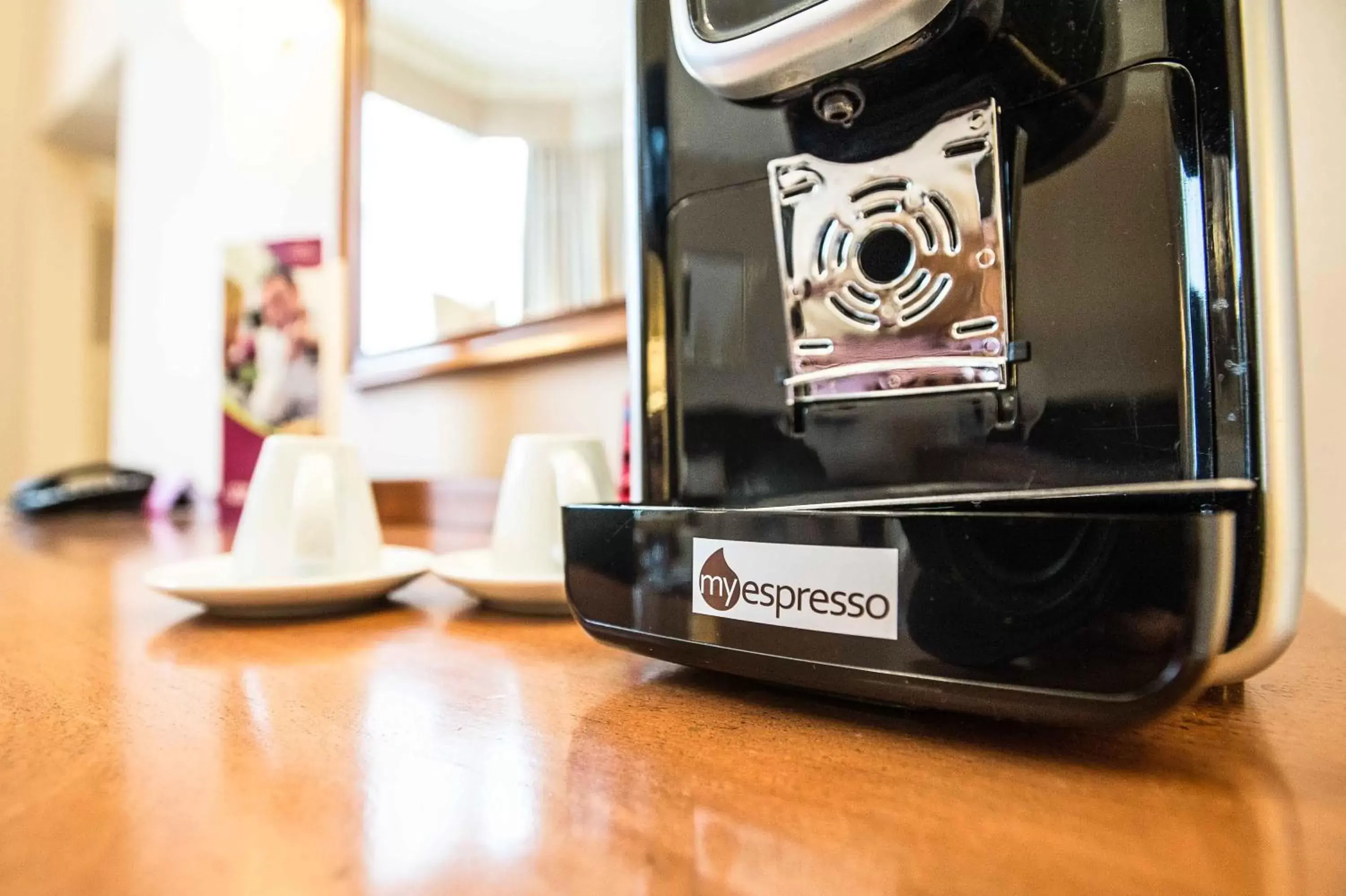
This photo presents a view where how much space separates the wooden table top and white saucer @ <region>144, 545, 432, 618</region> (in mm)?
84

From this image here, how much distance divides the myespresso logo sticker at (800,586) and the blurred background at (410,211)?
0.38 m

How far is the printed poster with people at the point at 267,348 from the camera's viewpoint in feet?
4.05

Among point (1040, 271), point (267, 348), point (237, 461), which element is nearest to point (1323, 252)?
point (1040, 271)

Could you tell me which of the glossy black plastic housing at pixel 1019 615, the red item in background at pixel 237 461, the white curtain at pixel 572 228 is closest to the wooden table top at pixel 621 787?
the glossy black plastic housing at pixel 1019 615

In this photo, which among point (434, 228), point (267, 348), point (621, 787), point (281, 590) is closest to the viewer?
point (621, 787)

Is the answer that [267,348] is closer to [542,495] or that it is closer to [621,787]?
[542,495]

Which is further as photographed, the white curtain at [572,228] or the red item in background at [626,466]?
the white curtain at [572,228]

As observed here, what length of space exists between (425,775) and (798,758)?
0.11 meters

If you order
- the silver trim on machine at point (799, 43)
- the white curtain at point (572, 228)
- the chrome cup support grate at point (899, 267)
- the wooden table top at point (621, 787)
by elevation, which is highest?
the white curtain at point (572, 228)

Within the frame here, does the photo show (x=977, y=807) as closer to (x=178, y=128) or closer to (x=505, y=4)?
(x=505, y=4)

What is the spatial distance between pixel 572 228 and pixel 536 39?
225mm

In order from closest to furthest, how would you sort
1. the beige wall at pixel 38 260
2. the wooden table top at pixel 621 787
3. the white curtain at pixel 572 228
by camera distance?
the wooden table top at pixel 621 787
the white curtain at pixel 572 228
the beige wall at pixel 38 260

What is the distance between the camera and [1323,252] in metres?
0.46

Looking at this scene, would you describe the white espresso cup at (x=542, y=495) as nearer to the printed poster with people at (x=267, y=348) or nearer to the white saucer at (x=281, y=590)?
the white saucer at (x=281, y=590)
